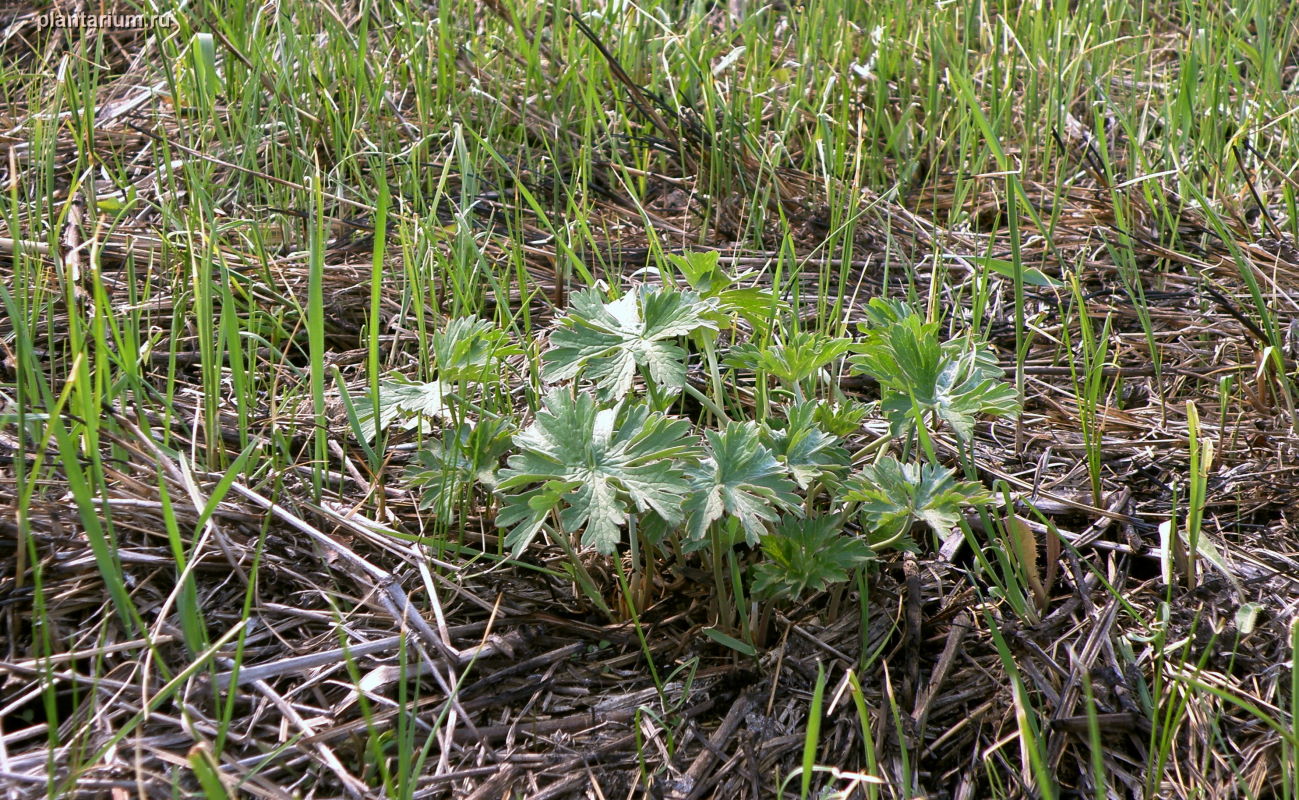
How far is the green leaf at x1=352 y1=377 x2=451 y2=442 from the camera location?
4.82ft

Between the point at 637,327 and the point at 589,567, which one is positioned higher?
the point at 637,327

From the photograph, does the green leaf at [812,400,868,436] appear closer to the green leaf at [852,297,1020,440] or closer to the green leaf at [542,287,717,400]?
the green leaf at [852,297,1020,440]

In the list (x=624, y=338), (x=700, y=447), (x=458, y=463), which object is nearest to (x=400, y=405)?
(x=458, y=463)

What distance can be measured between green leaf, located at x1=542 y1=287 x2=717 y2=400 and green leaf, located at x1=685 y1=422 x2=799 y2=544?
0.37ft

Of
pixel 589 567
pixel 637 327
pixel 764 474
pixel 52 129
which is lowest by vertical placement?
pixel 589 567

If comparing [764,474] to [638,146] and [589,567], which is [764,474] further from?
[638,146]

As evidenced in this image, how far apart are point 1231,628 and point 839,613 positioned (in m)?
0.52

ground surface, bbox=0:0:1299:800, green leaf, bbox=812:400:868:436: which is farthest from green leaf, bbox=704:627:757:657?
green leaf, bbox=812:400:868:436

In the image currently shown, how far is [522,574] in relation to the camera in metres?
1.52

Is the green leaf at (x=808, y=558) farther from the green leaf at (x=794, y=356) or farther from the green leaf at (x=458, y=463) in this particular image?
the green leaf at (x=458, y=463)

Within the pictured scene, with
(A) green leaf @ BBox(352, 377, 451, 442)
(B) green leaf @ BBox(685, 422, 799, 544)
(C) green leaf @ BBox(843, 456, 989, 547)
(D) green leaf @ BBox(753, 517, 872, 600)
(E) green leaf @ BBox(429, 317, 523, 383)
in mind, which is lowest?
(D) green leaf @ BBox(753, 517, 872, 600)

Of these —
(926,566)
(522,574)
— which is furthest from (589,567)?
(926,566)

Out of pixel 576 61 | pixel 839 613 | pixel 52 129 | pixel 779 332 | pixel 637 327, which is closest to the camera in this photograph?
pixel 637 327

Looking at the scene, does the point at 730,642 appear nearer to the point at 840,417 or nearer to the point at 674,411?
the point at 840,417
